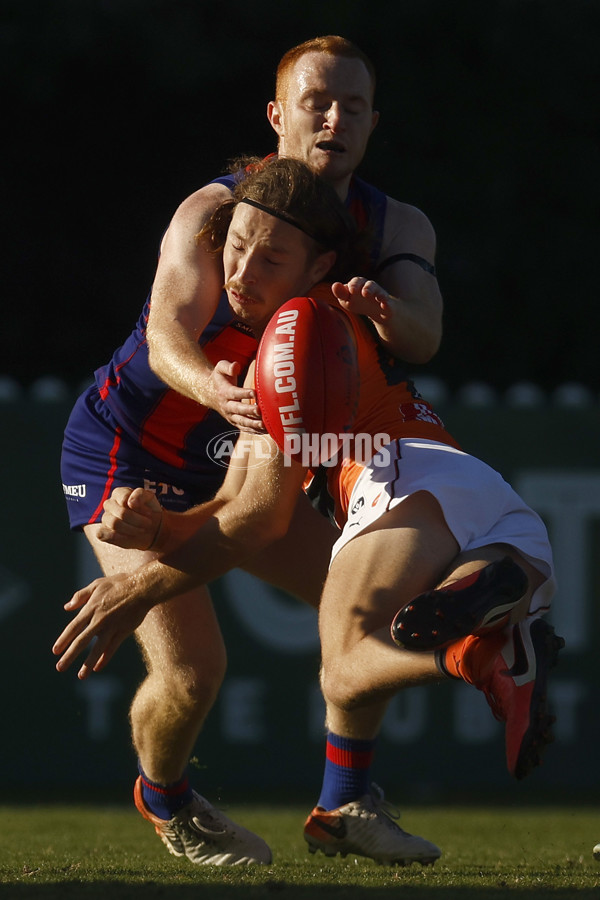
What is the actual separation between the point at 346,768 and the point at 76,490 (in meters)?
1.26

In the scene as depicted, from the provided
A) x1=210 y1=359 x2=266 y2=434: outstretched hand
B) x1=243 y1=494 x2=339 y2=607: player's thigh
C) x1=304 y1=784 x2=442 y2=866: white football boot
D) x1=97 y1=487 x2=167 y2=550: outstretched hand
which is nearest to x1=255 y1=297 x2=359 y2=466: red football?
x1=210 y1=359 x2=266 y2=434: outstretched hand

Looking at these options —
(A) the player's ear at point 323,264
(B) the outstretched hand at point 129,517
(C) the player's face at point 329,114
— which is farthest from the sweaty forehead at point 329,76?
(B) the outstretched hand at point 129,517

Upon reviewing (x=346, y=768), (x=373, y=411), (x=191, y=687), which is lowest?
(x=346, y=768)

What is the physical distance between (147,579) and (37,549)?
12.1ft

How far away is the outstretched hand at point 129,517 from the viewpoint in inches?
164

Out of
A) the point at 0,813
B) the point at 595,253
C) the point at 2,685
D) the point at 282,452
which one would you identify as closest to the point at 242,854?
the point at 282,452

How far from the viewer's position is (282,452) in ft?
14.0

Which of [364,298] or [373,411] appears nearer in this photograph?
[364,298]

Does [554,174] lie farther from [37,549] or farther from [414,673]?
[414,673]

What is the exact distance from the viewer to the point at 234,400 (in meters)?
4.13

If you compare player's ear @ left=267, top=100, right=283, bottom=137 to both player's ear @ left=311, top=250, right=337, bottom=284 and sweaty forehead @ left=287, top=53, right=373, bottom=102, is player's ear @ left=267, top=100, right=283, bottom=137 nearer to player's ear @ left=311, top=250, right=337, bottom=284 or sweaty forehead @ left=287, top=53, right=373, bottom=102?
sweaty forehead @ left=287, top=53, right=373, bottom=102

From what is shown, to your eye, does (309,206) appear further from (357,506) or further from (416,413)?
(357,506)

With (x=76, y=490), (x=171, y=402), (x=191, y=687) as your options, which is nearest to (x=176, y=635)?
(x=191, y=687)

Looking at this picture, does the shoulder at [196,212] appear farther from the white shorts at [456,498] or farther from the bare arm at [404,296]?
the white shorts at [456,498]
